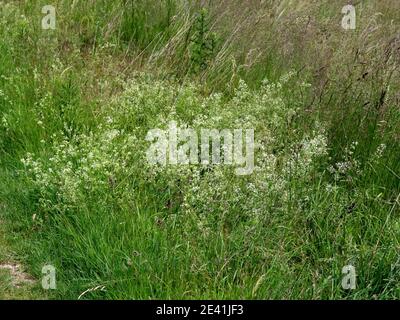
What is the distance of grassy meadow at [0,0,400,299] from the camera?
13.5 ft

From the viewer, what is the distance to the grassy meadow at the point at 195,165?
411cm

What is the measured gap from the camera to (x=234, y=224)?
437cm

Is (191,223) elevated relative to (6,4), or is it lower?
lower

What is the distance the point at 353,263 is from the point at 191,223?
40.3 inches

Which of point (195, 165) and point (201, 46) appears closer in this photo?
point (195, 165)

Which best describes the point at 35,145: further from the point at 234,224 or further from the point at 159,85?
the point at 234,224

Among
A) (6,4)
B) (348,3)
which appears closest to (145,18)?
(6,4)

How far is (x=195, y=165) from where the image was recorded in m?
4.90

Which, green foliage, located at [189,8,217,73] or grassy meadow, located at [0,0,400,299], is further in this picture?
green foliage, located at [189,8,217,73]

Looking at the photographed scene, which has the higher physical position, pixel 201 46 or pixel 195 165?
pixel 201 46

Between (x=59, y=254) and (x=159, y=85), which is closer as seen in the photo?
(x=59, y=254)

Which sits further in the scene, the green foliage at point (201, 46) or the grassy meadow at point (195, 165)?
the green foliage at point (201, 46)
